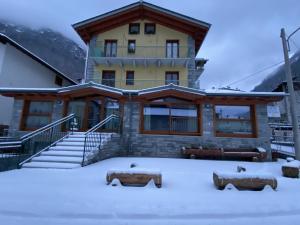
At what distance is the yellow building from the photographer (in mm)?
15500

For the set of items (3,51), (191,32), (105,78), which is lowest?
(105,78)

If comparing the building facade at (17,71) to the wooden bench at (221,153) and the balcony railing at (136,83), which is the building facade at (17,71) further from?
the wooden bench at (221,153)

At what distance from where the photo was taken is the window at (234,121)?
11133mm

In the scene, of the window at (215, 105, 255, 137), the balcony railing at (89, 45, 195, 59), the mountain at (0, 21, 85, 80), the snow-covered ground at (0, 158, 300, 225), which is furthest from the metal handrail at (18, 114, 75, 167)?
the mountain at (0, 21, 85, 80)

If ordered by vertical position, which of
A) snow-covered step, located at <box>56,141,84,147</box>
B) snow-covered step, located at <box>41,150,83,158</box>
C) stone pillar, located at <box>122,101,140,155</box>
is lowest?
snow-covered step, located at <box>41,150,83,158</box>

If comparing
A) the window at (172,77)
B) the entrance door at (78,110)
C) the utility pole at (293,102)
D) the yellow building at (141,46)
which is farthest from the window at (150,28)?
the utility pole at (293,102)

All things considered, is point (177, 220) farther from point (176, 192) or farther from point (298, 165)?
point (298, 165)

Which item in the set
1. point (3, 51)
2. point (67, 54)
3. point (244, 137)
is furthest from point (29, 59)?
point (67, 54)

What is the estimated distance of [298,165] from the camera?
6383mm

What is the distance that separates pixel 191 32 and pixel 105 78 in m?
7.71

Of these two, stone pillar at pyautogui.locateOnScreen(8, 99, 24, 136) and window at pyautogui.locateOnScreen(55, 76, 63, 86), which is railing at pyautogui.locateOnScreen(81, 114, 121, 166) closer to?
stone pillar at pyautogui.locateOnScreen(8, 99, 24, 136)

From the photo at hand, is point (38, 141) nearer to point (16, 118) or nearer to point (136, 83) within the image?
point (16, 118)

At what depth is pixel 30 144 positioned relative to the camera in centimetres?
889

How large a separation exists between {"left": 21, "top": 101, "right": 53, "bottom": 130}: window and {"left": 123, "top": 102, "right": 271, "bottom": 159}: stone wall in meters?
4.81
